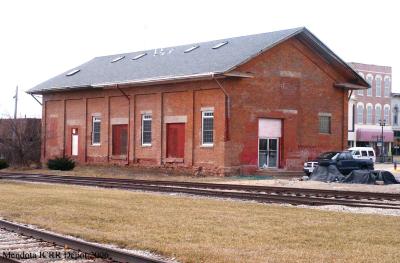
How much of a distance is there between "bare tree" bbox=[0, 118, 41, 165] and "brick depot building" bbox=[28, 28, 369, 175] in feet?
12.6

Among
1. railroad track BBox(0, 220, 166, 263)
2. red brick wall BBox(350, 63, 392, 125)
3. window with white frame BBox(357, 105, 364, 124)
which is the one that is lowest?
railroad track BBox(0, 220, 166, 263)

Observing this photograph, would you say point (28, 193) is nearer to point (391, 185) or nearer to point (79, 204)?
point (79, 204)

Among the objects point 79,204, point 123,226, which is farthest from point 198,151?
point 123,226

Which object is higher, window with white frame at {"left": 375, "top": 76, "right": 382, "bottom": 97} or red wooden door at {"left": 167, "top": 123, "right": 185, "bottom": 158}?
window with white frame at {"left": 375, "top": 76, "right": 382, "bottom": 97}

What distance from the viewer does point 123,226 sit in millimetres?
12234

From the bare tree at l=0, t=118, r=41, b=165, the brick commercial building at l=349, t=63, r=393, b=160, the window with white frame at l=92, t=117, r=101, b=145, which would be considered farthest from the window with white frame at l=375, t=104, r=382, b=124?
the bare tree at l=0, t=118, r=41, b=165

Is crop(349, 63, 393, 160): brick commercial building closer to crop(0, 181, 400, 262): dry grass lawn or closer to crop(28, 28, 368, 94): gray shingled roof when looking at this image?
crop(28, 28, 368, 94): gray shingled roof

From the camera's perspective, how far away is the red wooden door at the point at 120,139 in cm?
4162

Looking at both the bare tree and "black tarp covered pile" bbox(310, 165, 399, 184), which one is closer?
"black tarp covered pile" bbox(310, 165, 399, 184)

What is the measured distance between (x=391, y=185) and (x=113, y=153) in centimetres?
2052

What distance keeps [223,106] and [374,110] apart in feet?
163

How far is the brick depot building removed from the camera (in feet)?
115

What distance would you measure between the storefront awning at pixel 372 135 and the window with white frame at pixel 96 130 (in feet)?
137

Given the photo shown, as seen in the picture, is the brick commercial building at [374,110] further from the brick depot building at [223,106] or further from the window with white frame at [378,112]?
the brick depot building at [223,106]
